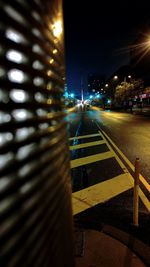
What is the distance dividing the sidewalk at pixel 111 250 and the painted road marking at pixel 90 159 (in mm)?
4683

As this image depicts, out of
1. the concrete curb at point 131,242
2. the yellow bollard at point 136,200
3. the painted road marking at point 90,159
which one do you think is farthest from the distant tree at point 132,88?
the concrete curb at point 131,242

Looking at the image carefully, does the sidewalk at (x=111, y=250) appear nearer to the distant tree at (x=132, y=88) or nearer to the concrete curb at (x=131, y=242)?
the concrete curb at (x=131, y=242)

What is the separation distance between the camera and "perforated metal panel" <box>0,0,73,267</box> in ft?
4.01

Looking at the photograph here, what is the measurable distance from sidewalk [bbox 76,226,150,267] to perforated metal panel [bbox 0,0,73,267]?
1374mm

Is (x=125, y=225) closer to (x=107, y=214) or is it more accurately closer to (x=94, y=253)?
(x=107, y=214)

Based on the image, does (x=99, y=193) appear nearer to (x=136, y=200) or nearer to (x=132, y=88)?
(x=136, y=200)

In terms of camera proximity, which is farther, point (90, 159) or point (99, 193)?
point (90, 159)

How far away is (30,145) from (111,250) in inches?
109

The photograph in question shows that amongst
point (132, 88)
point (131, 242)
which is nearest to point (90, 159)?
point (131, 242)

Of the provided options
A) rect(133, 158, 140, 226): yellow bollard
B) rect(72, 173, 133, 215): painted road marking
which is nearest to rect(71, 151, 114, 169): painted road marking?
rect(72, 173, 133, 215): painted road marking

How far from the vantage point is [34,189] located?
150cm

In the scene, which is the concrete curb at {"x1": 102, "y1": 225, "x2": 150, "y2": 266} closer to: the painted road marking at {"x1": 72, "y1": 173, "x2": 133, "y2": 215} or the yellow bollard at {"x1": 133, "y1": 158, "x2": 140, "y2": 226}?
the yellow bollard at {"x1": 133, "y1": 158, "x2": 140, "y2": 226}

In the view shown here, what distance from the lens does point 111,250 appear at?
361 cm

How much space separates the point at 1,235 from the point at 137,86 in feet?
196
